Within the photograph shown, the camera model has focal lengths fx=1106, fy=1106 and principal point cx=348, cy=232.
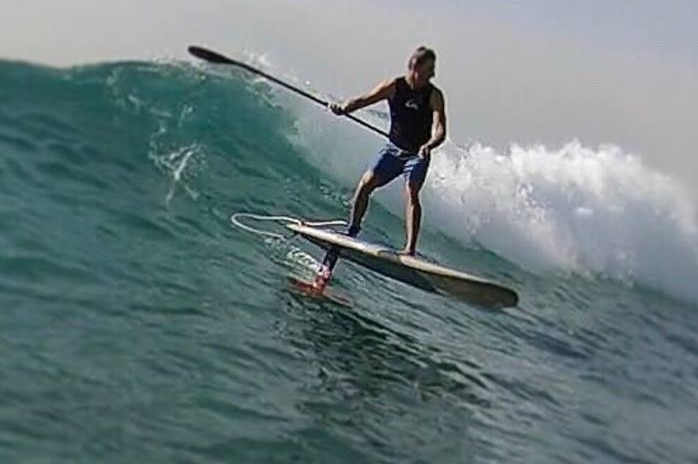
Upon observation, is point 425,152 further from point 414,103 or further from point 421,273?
point 421,273

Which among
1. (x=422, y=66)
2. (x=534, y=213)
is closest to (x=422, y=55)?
(x=422, y=66)

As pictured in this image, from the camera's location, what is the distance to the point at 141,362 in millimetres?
7535

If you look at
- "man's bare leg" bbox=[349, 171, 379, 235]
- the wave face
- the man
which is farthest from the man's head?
the wave face

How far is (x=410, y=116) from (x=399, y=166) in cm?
58

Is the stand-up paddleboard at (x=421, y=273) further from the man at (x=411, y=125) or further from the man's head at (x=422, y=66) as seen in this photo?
the man's head at (x=422, y=66)

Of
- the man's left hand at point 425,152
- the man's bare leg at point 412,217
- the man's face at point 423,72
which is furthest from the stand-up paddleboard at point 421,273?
the man's face at point 423,72

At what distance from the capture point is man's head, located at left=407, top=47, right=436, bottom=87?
410 inches

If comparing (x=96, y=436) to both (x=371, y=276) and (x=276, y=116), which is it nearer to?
(x=371, y=276)

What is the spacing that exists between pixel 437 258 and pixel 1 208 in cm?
896

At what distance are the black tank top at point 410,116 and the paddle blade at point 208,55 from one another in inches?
68.7

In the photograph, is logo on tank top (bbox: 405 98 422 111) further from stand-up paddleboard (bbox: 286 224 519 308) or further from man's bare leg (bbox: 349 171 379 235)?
stand-up paddleboard (bbox: 286 224 519 308)

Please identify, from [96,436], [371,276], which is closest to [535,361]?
[371,276]

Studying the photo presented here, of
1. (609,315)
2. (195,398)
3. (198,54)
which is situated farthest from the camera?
(609,315)

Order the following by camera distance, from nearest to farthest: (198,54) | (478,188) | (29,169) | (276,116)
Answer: (198,54), (29,169), (276,116), (478,188)
